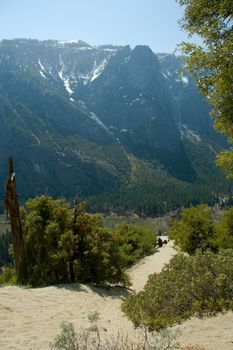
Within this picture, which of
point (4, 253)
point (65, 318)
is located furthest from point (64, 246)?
point (4, 253)

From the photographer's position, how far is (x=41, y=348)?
38.4 ft

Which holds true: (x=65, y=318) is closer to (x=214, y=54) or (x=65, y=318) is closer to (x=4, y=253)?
(x=214, y=54)

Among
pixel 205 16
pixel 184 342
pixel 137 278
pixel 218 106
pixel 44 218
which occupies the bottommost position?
pixel 137 278

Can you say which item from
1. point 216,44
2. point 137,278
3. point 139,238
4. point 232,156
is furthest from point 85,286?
point 139,238

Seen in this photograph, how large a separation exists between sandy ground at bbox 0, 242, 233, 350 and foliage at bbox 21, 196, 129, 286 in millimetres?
2249

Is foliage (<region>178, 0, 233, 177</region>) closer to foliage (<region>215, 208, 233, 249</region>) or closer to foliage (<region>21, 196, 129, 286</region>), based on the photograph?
foliage (<region>21, 196, 129, 286</region>)

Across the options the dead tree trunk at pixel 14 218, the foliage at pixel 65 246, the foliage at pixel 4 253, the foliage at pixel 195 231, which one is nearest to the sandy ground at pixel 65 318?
the foliage at pixel 65 246

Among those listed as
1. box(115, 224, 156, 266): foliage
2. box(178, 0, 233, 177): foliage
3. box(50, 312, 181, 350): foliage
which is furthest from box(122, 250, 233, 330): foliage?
box(115, 224, 156, 266): foliage

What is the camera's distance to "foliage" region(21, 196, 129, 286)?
2812cm

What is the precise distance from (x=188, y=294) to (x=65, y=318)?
5.91 m

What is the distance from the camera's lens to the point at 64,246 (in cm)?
2786

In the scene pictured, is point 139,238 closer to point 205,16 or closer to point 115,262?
point 115,262

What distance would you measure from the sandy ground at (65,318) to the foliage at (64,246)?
2.25m

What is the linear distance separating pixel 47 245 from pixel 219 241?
21.8 m
